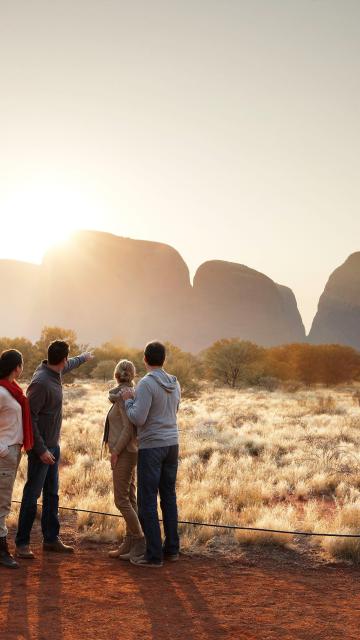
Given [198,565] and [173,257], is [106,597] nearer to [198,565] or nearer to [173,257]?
[198,565]

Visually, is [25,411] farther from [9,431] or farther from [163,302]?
[163,302]

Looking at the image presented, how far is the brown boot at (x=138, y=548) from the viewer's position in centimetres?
595

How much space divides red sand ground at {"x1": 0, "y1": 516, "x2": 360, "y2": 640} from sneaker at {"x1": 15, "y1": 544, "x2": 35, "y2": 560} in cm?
8

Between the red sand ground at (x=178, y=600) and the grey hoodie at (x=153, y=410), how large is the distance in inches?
47.7

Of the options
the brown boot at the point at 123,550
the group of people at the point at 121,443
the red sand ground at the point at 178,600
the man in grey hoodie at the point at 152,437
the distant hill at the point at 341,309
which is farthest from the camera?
the distant hill at the point at 341,309

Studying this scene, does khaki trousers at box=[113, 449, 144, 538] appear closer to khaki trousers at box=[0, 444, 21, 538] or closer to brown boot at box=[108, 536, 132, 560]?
brown boot at box=[108, 536, 132, 560]

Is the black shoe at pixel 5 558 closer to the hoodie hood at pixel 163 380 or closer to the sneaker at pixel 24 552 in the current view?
the sneaker at pixel 24 552

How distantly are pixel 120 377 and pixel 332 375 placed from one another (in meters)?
46.1

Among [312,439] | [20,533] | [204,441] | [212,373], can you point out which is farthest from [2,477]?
[212,373]

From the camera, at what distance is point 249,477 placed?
10680 mm

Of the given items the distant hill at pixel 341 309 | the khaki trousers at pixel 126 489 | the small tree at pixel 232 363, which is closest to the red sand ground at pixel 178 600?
the khaki trousers at pixel 126 489

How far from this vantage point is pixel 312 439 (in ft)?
51.8

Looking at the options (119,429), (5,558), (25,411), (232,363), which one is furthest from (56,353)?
(232,363)

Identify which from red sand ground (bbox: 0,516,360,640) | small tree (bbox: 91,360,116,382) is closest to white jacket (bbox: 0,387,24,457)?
red sand ground (bbox: 0,516,360,640)
